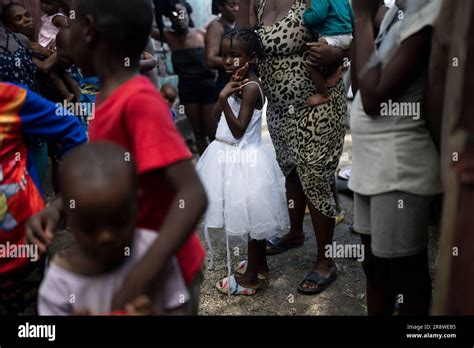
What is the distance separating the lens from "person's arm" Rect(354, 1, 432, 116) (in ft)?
5.47

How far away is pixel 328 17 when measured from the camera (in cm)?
281

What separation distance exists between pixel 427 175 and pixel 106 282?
47.5 inches

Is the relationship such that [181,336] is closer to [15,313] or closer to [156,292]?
[156,292]

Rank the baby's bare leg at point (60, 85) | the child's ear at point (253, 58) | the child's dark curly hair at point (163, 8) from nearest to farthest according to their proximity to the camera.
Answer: the child's ear at point (253, 58), the baby's bare leg at point (60, 85), the child's dark curly hair at point (163, 8)

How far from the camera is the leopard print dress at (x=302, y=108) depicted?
2.87 metres

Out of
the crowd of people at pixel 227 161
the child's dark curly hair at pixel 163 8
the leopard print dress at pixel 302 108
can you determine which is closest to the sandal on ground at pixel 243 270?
the crowd of people at pixel 227 161

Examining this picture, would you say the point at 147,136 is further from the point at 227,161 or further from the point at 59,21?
the point at 59,21

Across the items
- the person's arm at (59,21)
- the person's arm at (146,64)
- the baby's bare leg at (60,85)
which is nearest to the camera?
the person's arm at (146,64)

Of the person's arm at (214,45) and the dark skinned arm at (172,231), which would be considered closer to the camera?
the dark skinned arm at (172,231)

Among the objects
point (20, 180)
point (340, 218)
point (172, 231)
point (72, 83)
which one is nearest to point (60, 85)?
point (72, 83)

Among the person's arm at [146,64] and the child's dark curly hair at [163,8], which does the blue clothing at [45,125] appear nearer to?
the person's arm at [146,64]

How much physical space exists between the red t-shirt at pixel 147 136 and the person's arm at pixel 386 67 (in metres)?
0.83

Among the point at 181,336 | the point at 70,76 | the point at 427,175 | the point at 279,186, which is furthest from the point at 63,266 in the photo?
the point at 70,76

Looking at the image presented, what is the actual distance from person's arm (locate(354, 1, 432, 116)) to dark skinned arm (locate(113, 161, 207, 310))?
0.85m
